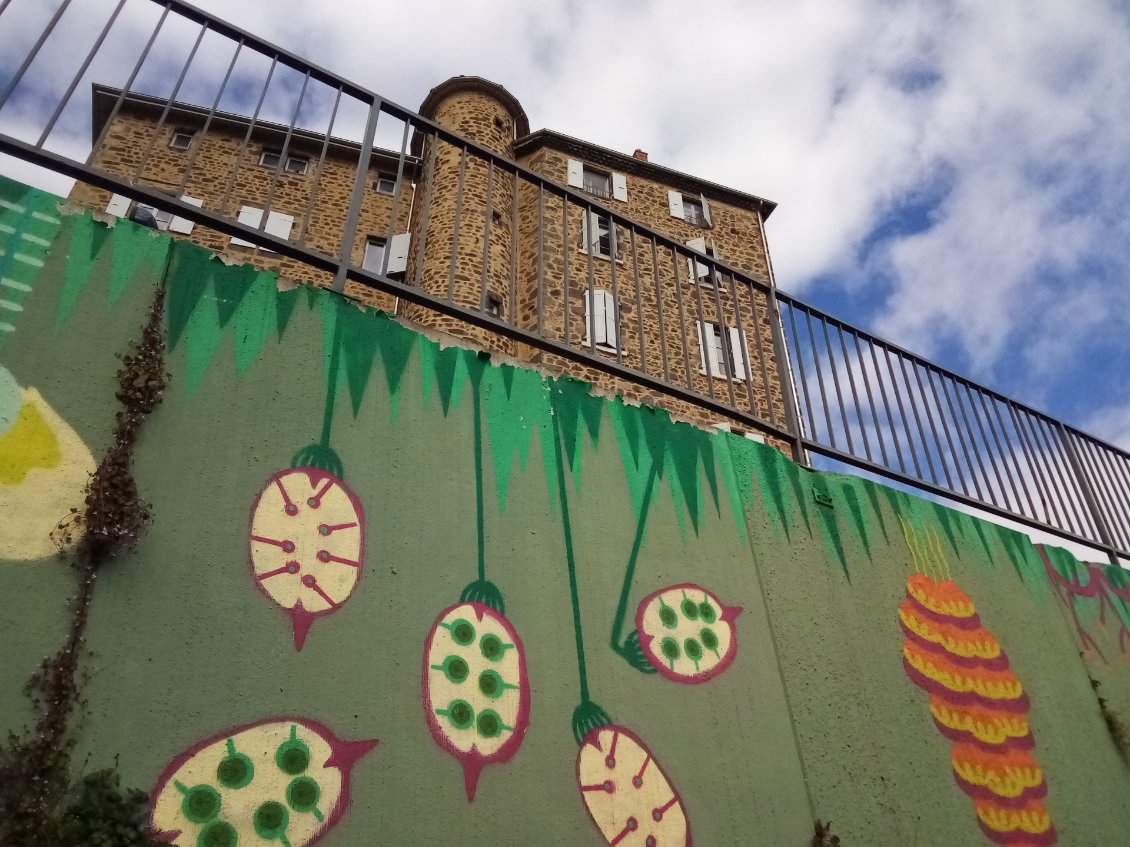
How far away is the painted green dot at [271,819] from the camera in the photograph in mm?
1812

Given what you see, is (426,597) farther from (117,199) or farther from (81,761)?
(117,199)

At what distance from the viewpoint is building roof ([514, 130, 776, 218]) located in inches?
662

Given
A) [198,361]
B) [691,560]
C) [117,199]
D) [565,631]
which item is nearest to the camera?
[198,361]

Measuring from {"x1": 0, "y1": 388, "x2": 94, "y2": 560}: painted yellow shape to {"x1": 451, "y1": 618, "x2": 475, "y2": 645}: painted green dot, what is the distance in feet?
3.61

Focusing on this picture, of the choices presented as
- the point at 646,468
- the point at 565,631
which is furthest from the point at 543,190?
the point at 565,631

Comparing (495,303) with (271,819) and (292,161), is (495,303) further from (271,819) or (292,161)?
(271,819)

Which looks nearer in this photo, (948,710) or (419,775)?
(419,775)

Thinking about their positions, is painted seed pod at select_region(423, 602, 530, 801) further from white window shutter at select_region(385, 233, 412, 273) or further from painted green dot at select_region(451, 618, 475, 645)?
white window shutter at select_region(385, 233, 412, 273)

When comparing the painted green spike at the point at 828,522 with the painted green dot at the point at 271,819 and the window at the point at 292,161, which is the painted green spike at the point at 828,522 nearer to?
the painted green dot at the point at 271,819

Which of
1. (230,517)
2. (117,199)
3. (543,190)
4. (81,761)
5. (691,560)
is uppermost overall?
(117,199)

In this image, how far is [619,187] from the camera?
17.2 m

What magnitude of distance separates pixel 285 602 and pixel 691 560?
167 centimetres

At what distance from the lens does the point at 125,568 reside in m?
1.94

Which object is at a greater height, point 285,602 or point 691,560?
point 691,560
